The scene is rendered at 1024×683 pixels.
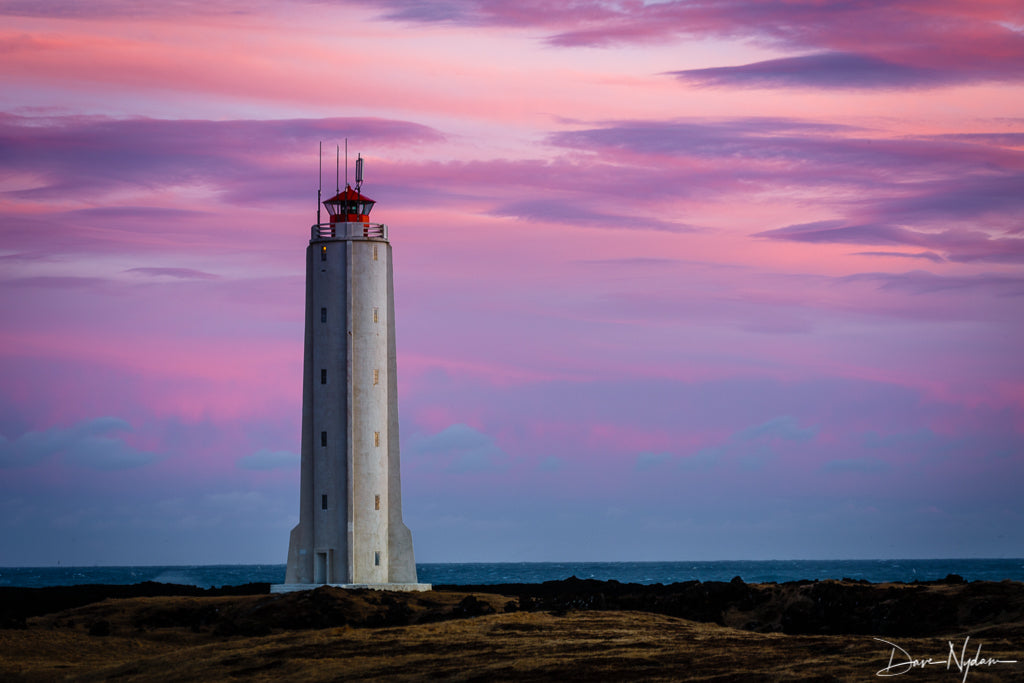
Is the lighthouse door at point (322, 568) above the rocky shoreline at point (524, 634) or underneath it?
above

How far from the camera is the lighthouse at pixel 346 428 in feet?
158

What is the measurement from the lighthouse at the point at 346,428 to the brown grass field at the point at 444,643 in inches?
131

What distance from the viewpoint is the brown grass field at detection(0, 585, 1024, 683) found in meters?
24.0

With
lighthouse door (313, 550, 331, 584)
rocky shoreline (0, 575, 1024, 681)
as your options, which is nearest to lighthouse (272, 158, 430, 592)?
lighthouse door (313, 550, 331, 584)

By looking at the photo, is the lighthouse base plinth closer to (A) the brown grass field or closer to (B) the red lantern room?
(A) the brown grass field

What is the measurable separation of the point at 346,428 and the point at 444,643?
19.0m

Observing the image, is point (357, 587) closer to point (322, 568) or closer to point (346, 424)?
point (322, 568)

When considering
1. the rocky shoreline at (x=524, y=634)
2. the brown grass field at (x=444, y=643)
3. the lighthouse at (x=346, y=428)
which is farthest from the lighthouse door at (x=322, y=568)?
the brown grass field at (x=444, y=643)

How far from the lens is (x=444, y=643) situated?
99.7ft

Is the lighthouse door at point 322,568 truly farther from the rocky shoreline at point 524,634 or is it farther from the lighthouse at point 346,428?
the rocky shoreline at point 524,634

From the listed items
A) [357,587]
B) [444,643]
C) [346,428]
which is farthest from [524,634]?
[346,428]

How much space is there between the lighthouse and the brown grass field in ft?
10.9

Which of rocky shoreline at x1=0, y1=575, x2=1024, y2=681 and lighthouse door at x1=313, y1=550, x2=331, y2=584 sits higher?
lighthouse door at x1=313, y1=550, x2=331, y2=584

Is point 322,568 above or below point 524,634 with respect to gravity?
above
